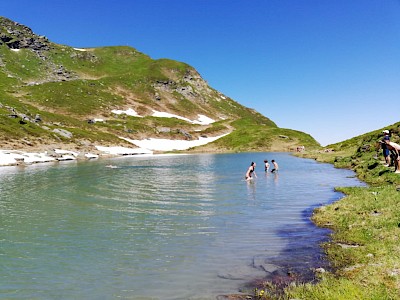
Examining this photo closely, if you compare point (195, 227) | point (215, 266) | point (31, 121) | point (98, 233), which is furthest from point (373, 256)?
point (31, 121)

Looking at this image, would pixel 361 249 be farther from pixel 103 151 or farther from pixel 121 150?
pixel 121 150

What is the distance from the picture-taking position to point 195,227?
66.7ft

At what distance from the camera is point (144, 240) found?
17.9 metres

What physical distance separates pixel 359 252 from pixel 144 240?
1036cm

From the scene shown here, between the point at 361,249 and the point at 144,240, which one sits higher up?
the point at 361,249

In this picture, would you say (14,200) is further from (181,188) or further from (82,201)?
(181,188)

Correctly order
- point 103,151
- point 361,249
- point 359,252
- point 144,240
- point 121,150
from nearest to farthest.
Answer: point 359,252 < point 361,249 < point 144,240 < point 103,151 < point 121,150

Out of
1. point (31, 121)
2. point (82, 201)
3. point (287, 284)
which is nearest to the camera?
point (287, 284)

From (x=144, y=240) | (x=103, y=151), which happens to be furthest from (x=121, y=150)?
(x=144, y=240)

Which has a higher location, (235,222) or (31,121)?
(31,121)

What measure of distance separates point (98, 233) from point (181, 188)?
19051 millimetres

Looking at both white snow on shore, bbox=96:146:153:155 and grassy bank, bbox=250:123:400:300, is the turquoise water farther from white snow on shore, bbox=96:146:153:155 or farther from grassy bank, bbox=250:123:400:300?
white snow on shore, bbox=96:146:153:155

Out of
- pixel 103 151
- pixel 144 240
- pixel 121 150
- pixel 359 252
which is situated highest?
pixel 121 150

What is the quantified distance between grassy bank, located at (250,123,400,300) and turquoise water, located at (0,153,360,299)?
1650 mm
